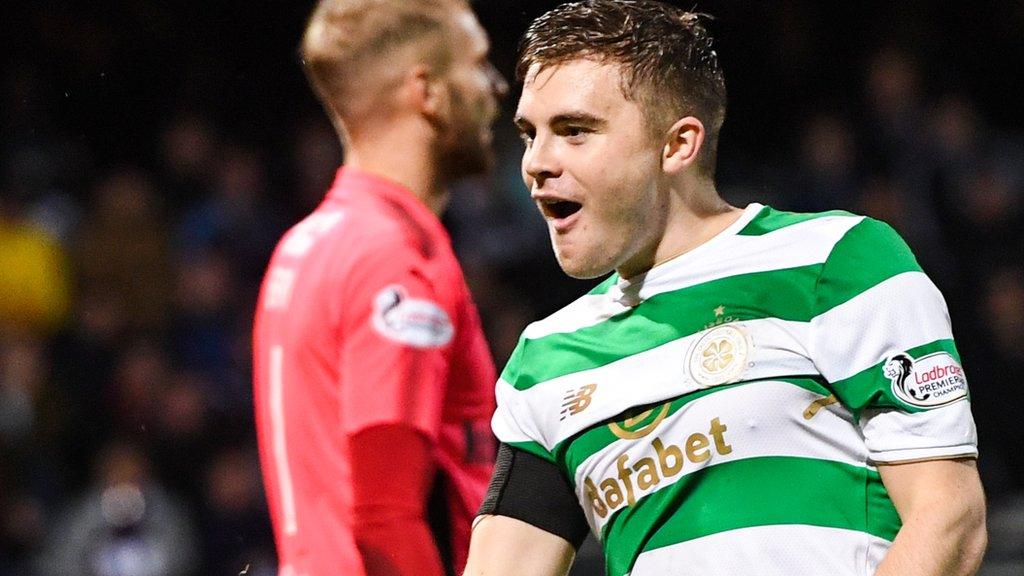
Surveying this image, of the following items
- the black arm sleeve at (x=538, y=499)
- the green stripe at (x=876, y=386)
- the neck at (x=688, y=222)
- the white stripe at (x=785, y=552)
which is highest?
the neck at (x=688, y=222)

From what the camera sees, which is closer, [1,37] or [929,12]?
[929,12]

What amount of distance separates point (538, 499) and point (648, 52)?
2.44 ft

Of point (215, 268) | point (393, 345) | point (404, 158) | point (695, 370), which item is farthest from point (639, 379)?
point (215, 268)

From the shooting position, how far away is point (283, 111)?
8.77 metres

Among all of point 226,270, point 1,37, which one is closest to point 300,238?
point 226,270

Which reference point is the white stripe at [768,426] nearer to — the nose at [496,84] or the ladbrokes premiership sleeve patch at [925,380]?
the ladbrokes premiership sleeve patch at [925,380]

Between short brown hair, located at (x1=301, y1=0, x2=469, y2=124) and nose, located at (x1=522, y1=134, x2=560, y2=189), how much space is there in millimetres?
976

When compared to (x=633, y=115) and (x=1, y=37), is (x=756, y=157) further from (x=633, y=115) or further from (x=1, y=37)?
(x=633, y=115)

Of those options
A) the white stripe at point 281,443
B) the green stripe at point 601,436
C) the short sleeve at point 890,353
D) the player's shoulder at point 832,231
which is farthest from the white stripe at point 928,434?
the white stripe at point 281,443

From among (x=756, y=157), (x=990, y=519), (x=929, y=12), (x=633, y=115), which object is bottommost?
(x=990, y=519)

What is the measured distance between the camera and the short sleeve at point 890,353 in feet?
7.33

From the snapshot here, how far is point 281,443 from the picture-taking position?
10.5 feet

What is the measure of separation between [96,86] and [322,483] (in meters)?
6.23

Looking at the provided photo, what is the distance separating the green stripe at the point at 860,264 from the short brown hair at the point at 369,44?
1364 millimetres
